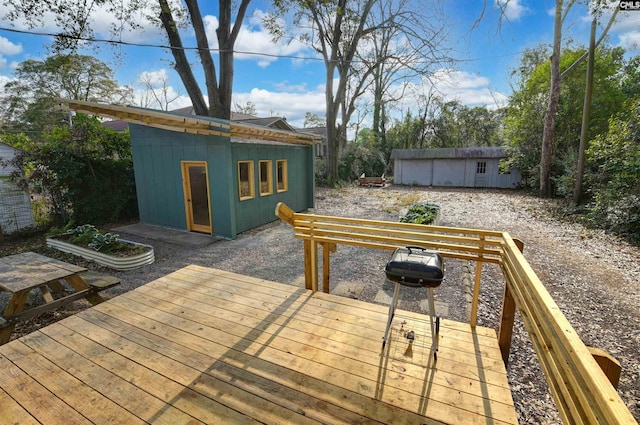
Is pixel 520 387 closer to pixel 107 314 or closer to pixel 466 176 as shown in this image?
pixel 107 314

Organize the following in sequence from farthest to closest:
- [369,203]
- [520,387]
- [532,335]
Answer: [369,203]
[520,387]
[532,335]

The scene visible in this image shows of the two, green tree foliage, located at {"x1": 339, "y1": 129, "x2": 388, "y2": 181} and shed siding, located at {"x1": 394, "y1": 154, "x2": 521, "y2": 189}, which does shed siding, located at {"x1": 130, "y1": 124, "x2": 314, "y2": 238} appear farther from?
shed siding, located at {"x1": 394, "y1": 154, "x2": 521, "y2": 189}

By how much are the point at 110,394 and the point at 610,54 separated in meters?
21.0

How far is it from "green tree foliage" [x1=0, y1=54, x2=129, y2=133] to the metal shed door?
20202 millimetres

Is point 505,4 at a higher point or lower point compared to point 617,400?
higher

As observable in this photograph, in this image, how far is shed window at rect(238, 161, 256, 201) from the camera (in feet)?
23.1

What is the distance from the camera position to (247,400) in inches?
67.9

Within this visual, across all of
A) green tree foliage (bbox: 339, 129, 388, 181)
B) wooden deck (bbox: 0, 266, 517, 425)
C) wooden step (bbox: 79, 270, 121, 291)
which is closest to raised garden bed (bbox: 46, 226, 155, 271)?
wooden step (bbox: 79, 270, 121, 291)

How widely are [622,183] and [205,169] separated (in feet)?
33.8

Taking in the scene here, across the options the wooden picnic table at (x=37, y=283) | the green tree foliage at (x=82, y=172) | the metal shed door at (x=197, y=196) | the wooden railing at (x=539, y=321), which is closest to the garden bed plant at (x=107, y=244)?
the wooden picnic table at (x=37, y=283)

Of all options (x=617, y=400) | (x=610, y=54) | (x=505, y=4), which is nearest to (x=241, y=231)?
(x=617, y=400)

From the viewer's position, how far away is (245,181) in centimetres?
725

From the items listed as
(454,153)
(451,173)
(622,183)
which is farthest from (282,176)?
(451,173)

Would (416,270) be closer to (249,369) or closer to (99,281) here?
(249,369)
